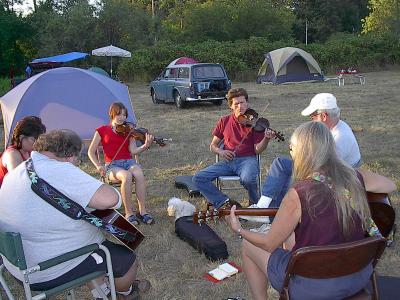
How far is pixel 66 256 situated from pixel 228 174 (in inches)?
100

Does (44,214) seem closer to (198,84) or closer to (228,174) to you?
(228,174)

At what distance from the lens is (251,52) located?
81.5 feet

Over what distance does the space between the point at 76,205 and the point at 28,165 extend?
354 millimetres

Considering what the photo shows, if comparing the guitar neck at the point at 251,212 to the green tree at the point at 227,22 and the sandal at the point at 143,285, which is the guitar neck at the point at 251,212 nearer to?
the sandal at the point at 143,285

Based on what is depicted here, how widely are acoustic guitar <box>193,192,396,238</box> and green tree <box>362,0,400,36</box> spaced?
102 feet

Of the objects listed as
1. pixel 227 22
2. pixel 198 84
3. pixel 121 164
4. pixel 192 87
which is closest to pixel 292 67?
pixel 198 84

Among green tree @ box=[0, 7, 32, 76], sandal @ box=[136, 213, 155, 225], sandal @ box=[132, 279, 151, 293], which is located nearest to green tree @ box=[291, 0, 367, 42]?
green tree @ box=[0, 7, 32, 76]

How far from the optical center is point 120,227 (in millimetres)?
2797

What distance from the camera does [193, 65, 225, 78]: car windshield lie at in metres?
12.8

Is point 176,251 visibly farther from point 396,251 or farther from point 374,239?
point 374,239

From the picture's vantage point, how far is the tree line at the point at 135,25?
26.3m

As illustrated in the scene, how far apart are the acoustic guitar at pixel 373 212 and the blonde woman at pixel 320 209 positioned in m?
0.41

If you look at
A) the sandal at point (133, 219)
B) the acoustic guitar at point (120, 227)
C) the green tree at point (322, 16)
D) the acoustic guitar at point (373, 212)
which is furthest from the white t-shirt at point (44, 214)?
the green tree at point (322, 16)

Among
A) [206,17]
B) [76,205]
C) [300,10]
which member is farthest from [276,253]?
[300,10]
